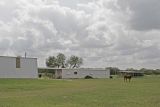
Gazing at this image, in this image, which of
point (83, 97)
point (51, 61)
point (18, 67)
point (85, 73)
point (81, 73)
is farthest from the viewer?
point (51, 61)

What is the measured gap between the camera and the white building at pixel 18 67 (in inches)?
3344

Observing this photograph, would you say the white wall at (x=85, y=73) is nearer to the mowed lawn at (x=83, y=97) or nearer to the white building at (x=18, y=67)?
the white building at (x=18, y=67)

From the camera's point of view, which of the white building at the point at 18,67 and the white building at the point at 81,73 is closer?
the white building at the point at 18,67

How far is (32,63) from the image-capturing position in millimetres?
91000

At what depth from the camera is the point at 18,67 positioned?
87875 millimetres

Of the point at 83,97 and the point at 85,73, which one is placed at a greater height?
the point at 85,73

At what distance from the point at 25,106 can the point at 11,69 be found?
65.6 m

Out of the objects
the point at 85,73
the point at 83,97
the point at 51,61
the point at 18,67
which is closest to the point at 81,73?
the point at 85,73

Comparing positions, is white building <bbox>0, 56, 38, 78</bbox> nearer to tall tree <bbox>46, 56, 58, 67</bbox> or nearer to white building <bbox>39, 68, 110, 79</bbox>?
white building <bbox>39, 68, 110, 79</bbox>

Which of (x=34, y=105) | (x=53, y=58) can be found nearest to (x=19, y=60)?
(x=34, y=105)

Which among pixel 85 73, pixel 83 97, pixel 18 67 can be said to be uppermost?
pixel 18 67

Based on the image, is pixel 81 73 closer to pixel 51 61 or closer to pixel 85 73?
pixel 85 73

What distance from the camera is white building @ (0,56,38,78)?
8494 cm

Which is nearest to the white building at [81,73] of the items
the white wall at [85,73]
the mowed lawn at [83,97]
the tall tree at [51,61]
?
the white wall at [85,73]
